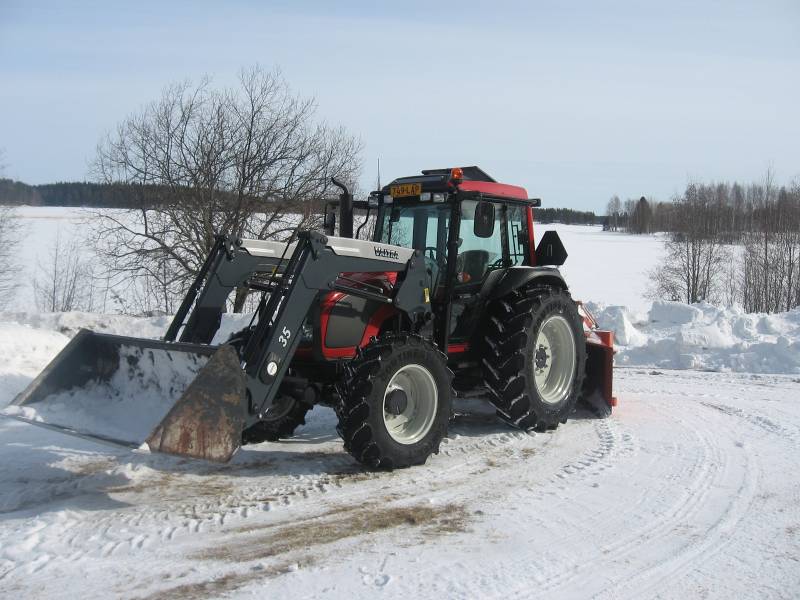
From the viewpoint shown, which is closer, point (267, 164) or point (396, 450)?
point (396, 450)

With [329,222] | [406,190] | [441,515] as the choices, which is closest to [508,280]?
[406,190]

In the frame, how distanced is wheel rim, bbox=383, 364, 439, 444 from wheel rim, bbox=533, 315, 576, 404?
166 centimetres

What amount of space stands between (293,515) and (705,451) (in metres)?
3.62

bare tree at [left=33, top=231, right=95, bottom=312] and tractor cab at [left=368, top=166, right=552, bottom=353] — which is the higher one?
tractor cab at [left=368, top=166, right=552, bottom=353]

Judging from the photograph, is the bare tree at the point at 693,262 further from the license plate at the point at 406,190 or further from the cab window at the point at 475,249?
the license plate at the point at 406,190

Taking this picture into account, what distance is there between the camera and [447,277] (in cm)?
631

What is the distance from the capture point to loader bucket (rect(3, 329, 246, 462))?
4.44m

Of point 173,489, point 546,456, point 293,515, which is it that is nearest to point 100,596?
point 293,515

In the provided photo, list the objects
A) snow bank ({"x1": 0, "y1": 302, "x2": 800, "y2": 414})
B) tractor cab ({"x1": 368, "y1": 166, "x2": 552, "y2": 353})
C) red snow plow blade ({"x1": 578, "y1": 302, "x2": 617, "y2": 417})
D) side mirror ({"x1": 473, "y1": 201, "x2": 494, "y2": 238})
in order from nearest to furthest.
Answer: side mirror ({"x1": 473, "y1": 201, "x2": 494, "y2": 238}) → tractor cab ({"x1": 368, "y1": 166, "x2": 552, "y2": 353}) → red snow plow blade ({"x1": 578, "y1": 302, "x2": 617, "y2": 417}) → snow bank ({"x1": 0, "y1": 302, "x2": 800, "y2": 414})

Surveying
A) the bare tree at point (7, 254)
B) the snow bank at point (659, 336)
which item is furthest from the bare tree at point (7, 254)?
the snow bank at point (659, 336)

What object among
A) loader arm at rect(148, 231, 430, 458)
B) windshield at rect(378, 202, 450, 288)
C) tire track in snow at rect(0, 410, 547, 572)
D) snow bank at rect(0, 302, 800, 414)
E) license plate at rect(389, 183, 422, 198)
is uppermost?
license plate at rect(389, 183, 422, 198)

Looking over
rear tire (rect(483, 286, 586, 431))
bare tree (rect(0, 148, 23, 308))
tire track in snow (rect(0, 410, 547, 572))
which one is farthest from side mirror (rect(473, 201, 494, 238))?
bare tree (rect(0, 148, 23, 308))

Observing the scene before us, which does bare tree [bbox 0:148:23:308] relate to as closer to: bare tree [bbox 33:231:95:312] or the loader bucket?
bare tree [bbox 33:231:95:312]

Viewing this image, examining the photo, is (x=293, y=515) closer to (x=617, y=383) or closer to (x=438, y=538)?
(x=438, y=538)
